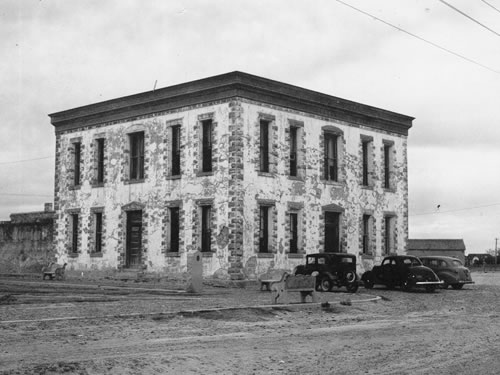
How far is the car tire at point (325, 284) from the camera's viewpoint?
2875 cm

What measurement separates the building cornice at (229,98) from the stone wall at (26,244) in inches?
251

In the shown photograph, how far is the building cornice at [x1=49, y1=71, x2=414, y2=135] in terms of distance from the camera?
3303 cm

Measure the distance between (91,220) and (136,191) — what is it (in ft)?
12.1

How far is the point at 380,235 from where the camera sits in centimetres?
3978

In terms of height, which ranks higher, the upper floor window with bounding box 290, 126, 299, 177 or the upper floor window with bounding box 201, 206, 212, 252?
the upper floor window with bounding box 290, 126, 299, 177

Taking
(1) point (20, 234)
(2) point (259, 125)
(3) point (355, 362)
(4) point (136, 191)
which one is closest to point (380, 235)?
(2) point (259, 125)

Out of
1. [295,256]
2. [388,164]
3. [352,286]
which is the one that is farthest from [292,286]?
[388,164]

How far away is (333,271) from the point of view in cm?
2911

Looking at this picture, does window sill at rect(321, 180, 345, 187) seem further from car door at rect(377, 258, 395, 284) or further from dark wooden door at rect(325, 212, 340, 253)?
car door at rect(377, 258, 395, 284)

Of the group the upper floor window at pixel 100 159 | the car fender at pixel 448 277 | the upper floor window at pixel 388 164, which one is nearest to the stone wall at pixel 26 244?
the upper floor window at pixel 100 159

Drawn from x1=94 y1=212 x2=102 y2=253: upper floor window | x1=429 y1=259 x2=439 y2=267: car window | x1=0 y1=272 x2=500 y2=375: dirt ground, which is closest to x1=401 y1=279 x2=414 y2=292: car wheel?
x1=429 y1=259 x2=439 y2=267: car window

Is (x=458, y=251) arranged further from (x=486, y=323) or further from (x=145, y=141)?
(x=486, y=323)

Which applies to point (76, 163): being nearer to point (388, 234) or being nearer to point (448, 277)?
point (388, 234)

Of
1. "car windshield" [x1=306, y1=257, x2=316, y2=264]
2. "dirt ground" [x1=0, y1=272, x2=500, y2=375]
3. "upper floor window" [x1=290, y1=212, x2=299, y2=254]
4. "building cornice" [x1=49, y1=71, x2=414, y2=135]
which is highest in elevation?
"building cornice" [x1=49, y1=71, x2=414, y2=135]
